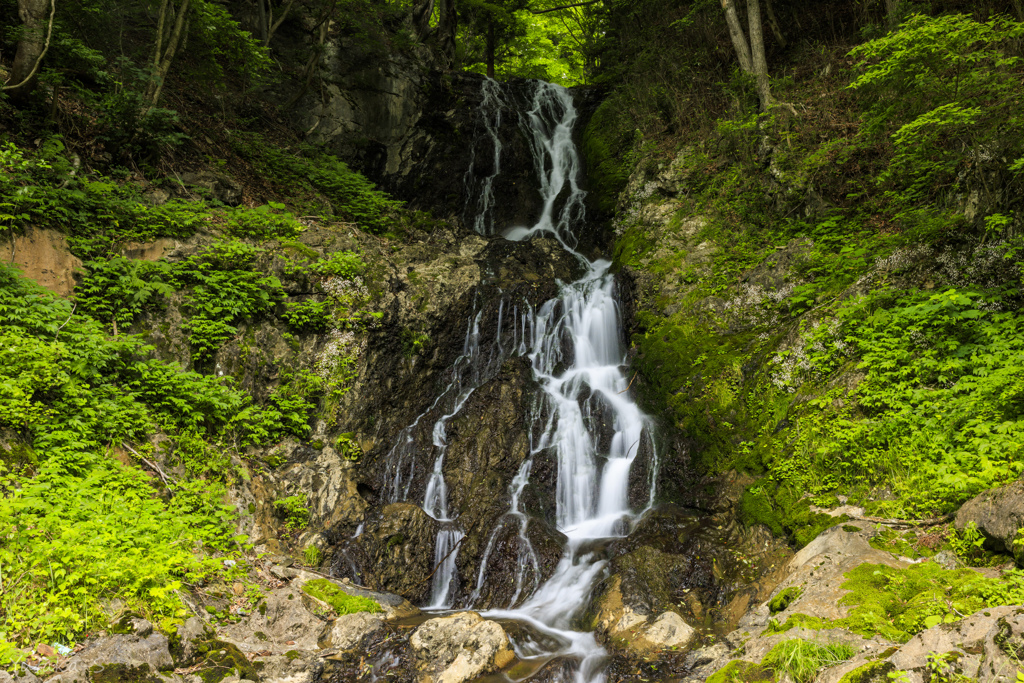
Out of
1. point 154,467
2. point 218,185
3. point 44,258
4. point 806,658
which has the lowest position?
point 806,658

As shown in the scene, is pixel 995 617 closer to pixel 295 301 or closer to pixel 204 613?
pixel 204 613

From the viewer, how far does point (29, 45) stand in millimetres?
7953

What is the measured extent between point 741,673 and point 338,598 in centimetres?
425

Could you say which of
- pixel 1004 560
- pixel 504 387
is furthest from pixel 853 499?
pixel 504 387

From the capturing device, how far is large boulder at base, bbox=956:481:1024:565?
3984mm

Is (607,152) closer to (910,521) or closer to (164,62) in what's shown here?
(164,62)

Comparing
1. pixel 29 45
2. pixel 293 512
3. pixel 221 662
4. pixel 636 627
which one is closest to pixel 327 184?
pixel 29 45

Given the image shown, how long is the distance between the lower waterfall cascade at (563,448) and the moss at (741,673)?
48.0 inches

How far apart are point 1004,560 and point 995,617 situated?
143cm

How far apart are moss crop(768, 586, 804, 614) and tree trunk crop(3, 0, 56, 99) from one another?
11.6m

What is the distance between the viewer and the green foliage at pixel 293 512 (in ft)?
23.5

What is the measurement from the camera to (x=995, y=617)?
9.93 ft

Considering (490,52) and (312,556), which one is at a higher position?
(490,52)

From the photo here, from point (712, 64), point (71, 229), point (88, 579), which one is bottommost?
point (88, 579)
